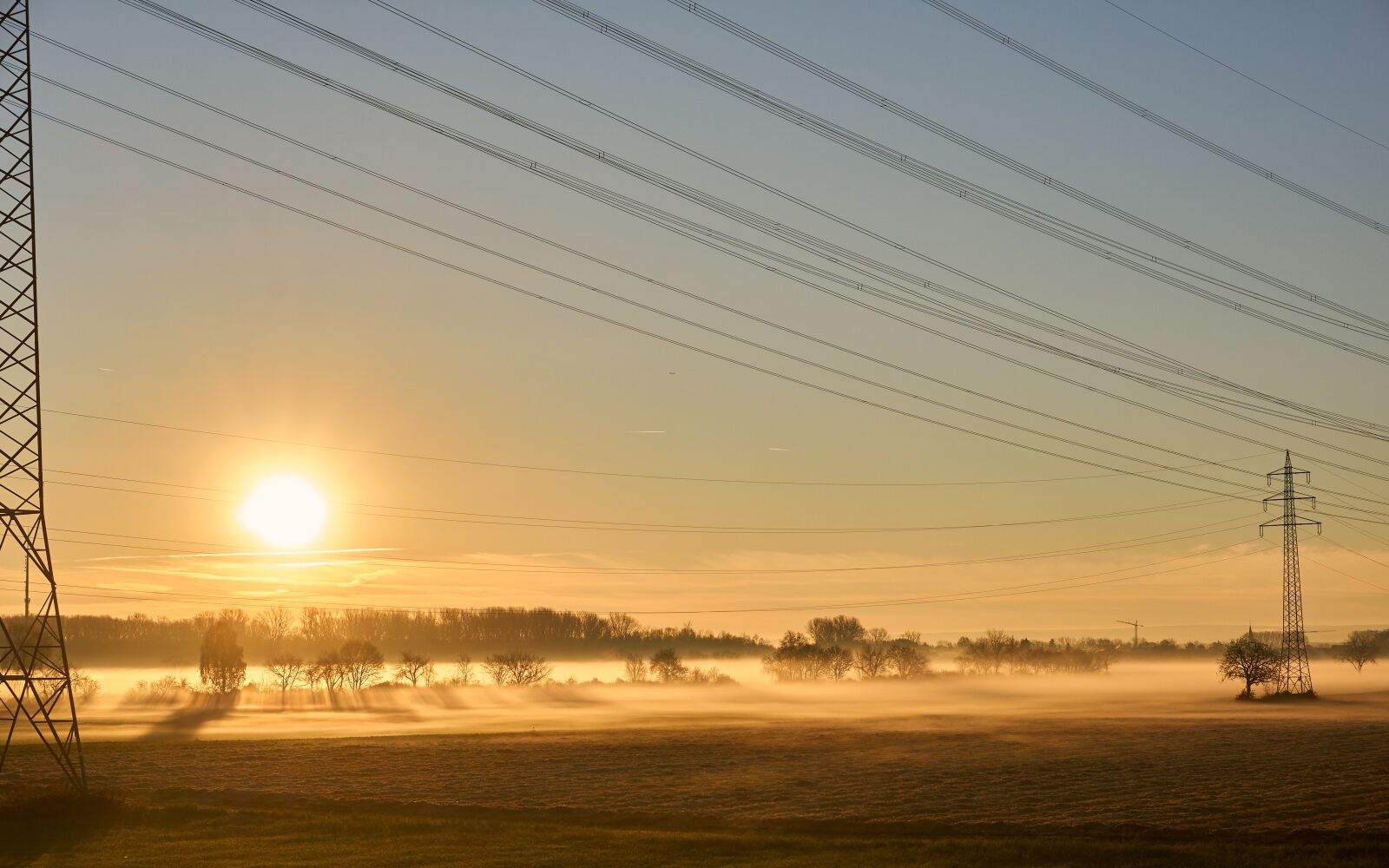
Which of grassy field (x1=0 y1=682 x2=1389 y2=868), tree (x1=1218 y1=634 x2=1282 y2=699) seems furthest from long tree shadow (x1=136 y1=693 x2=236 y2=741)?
tree (x1=1218 y1=634 x2=1282 y2=699)

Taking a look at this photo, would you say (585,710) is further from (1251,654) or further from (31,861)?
(31,861)

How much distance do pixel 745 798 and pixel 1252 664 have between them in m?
135

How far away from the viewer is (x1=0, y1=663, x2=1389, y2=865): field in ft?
152

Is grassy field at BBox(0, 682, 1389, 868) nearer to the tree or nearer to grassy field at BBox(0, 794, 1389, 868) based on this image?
grassy field at BBox(0, 794, 1389, 868)

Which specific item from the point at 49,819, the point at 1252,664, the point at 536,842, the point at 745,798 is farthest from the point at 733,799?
the point at 1252,664

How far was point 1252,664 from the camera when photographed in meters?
170

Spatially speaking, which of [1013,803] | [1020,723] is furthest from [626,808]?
[1020,723]

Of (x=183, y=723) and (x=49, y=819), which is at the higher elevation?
(x=49, y=819)

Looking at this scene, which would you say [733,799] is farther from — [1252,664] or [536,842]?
[1252,664]

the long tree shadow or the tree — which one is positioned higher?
the tree

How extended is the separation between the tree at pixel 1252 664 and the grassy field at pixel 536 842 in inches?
5251

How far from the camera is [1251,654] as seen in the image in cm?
17100

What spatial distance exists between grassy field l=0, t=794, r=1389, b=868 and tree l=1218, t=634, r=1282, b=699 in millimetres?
133375

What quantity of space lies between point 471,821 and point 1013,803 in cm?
2792
